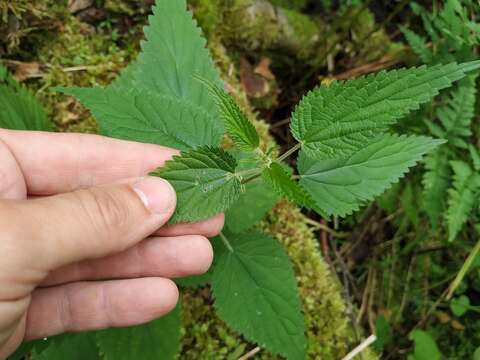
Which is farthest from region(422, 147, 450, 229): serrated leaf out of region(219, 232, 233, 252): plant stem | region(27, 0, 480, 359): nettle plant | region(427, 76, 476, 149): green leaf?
region(219, 232, 233, 252): plant stem

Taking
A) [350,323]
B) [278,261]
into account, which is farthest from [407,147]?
[350,323]

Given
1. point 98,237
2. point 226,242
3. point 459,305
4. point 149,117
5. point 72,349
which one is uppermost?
point 149,117

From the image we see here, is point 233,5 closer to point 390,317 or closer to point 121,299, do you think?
point 121,299

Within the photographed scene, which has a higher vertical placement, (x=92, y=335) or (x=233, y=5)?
(x=233, y=5)

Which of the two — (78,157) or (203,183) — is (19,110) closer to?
(78,157)

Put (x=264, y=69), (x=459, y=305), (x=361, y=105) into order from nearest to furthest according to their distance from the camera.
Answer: (x=361, y=105), (x=459, y=305), (x=264, y=69)

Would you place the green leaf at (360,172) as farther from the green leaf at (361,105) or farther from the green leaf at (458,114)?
the green leaf at (458,114)

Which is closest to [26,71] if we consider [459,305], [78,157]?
[78,157]
